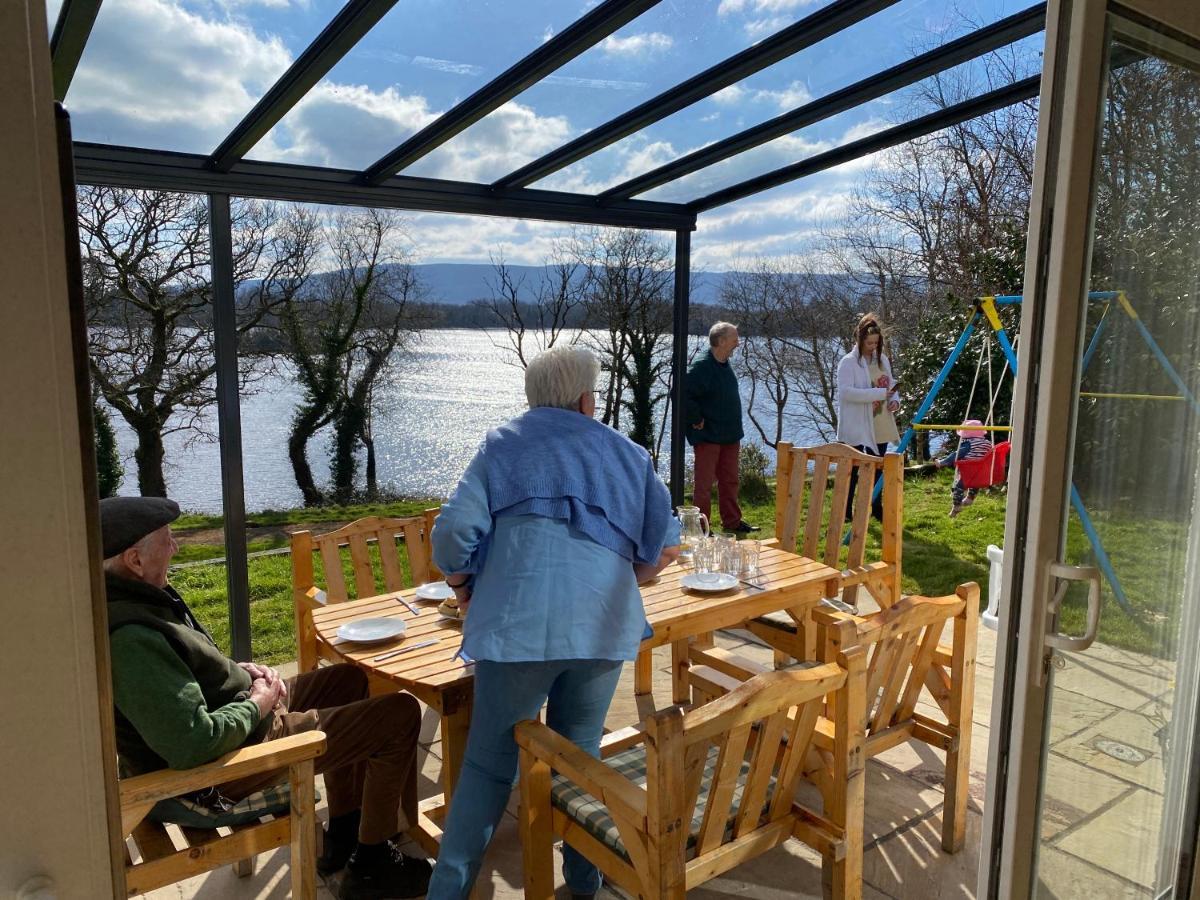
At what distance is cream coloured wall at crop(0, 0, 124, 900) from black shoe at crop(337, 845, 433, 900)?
1745 mm

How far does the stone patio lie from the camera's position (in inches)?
66.3

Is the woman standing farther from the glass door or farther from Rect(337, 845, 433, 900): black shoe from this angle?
the glass door

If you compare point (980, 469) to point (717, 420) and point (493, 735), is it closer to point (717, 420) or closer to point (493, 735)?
point (717, 420)

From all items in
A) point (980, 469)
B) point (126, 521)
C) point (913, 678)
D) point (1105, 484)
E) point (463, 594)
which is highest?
point (1105, 484)

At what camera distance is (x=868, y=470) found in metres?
4.01

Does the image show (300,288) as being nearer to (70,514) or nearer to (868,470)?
(868,470)

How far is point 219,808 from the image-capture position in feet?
6.82

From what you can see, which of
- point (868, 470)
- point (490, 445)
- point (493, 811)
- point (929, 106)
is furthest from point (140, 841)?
point (929, 106)

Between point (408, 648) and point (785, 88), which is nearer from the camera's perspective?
point (408, 648)

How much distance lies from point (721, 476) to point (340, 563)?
3.75m

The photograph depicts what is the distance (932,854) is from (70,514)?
269 cm

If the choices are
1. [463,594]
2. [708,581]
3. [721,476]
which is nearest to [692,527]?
[708,581]

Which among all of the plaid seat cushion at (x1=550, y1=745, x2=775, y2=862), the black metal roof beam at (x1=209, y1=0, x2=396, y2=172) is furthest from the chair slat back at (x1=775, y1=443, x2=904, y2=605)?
the black metal roof beam at (x1=209, y1=0, x2=396, y2=172)

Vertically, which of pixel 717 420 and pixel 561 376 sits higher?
pixel 561 376
